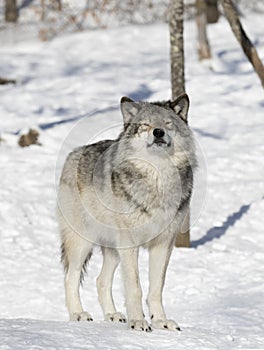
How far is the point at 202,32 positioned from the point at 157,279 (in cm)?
1142

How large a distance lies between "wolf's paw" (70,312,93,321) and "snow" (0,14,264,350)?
374 mm

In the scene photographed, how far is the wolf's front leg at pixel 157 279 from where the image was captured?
18.9 ft

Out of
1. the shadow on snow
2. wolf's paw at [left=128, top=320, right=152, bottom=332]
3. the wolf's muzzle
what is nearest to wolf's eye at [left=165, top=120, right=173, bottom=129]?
the wolf's muzzle

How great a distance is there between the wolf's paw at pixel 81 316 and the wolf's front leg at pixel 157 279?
0.70 m

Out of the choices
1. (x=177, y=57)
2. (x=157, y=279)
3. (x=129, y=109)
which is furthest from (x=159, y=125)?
(x=177, y=57)

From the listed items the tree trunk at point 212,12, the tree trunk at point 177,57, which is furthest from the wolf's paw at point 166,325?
the tree trunk at point 212,12

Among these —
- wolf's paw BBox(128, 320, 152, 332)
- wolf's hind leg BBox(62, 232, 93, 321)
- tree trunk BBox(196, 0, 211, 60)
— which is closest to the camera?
wolf's paw BBox(128, 320, 152, 332)

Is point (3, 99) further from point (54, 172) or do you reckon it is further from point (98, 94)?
point (54, 172)

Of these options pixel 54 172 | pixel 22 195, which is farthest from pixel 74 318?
pixel 54 172

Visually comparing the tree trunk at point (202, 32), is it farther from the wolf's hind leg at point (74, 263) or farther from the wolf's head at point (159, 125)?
the wolf's head at point (159, 125)

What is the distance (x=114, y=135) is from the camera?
1164 cm

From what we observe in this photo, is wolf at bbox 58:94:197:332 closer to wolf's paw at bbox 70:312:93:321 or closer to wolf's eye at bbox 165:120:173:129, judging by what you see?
wolf's eye at bbox 165:120:173:129

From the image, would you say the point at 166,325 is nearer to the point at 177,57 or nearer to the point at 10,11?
the point at 177,57

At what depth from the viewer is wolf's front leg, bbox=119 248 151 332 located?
5.46 metres
